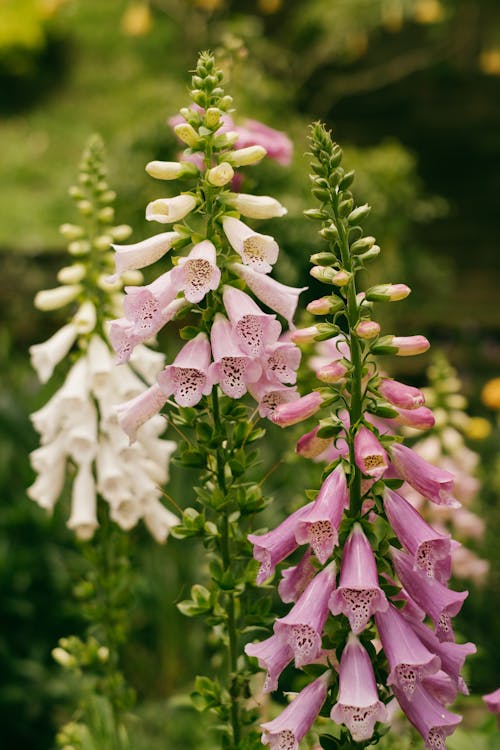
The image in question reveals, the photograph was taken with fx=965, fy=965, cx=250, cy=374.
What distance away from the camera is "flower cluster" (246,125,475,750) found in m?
1.17

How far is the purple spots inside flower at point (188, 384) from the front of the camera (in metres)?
1.30

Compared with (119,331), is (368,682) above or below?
below

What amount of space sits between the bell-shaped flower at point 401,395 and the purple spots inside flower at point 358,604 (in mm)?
233

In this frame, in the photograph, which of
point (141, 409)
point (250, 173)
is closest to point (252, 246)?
point (141, 409)

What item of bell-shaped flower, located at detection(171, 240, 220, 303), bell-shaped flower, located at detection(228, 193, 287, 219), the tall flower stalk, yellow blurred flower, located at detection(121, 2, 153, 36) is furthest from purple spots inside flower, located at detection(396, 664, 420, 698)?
yellow blurred flower, located at detection(121, 2, 153, 36)

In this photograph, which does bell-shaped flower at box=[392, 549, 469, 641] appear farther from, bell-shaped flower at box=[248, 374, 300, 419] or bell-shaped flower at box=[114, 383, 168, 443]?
bell-shaped flower at box=[114, 383, 168, 443]

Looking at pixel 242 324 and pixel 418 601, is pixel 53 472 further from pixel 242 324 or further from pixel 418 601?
pixel 418 601

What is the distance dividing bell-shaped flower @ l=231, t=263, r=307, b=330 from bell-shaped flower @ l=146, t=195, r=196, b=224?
0.11m

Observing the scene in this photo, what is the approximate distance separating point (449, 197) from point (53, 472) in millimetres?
5986

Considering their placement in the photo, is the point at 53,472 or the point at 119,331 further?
the point at 53,472

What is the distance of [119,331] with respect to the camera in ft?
4.58

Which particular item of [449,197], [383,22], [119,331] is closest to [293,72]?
[383,22]

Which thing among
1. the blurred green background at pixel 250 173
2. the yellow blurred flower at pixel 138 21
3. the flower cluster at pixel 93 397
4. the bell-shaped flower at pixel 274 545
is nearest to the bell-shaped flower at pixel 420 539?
the bell-shaped flower at pixel 274 545

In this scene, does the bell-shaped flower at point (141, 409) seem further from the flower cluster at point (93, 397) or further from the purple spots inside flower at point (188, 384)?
the flower cluster at point (93, 397)
